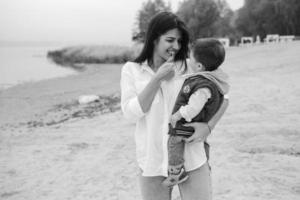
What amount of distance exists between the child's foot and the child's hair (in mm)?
660

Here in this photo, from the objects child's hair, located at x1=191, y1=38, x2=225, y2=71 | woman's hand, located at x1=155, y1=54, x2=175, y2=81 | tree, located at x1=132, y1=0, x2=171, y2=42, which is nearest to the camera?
woman's hand, located at x1=155, y1=54, x2=175, y2=81

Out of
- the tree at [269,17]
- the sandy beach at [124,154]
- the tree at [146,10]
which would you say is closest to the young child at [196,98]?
the sandy beach at [124,154]

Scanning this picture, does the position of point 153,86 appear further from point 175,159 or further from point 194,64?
point 175,159

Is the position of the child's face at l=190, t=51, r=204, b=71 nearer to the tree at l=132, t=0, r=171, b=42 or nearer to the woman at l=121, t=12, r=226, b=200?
the woman at l=121, t=12, r=226, b=200

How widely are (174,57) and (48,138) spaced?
5258mm

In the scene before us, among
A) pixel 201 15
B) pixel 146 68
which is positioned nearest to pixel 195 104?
pixel 146 68

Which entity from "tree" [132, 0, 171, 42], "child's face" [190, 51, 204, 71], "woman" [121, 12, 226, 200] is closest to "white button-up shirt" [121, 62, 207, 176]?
"woman" [121, 12, 226, 200]

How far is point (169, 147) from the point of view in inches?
82.3

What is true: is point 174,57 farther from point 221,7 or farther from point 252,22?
point 221,7

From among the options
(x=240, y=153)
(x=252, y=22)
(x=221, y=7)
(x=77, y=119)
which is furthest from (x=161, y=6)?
(x=240, y=153)

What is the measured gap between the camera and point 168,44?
7.06 ft

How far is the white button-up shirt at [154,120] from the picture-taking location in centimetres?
211

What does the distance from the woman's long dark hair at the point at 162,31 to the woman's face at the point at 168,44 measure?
0.07ft

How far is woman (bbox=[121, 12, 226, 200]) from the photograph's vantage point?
82.9 inches
